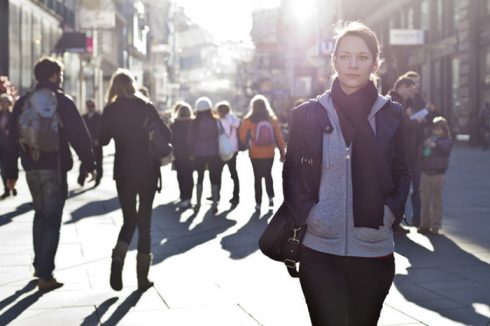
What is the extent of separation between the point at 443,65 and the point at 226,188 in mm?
20681

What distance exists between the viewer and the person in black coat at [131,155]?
6973 millimetres

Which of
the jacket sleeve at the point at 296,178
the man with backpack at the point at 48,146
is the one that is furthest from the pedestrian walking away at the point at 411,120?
the jacket sleeve at the point at 296,178

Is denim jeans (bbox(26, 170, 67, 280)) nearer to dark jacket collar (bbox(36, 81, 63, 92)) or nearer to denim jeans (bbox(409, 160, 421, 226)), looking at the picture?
dark jacket collar (bbox(36, 81, 63, 92))

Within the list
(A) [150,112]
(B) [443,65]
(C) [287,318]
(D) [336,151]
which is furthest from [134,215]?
(B) [443,65]

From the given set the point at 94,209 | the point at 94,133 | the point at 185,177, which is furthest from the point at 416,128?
the point at 94,133

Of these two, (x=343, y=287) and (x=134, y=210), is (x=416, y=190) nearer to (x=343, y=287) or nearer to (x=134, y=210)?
(x=134, y=210)

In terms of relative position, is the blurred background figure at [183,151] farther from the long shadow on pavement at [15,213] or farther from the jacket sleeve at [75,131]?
the jacket sleeve at [75,131]

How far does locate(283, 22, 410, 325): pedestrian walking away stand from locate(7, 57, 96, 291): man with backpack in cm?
380

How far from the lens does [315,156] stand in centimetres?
348

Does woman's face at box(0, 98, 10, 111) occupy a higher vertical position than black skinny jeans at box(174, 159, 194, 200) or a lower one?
higher

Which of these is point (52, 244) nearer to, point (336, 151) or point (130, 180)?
point (130, 180)

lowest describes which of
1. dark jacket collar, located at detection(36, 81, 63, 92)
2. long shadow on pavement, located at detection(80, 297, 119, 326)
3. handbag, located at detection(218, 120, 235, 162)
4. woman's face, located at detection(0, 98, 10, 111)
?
long shadow on pavement, located at detection(80, 297, 119, 326)

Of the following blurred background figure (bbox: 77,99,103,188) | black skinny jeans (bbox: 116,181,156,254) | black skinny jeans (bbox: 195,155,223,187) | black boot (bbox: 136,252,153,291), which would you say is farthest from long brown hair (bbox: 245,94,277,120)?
black boot (bbox: 136,252,153,291)

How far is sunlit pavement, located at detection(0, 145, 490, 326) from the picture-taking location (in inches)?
233
